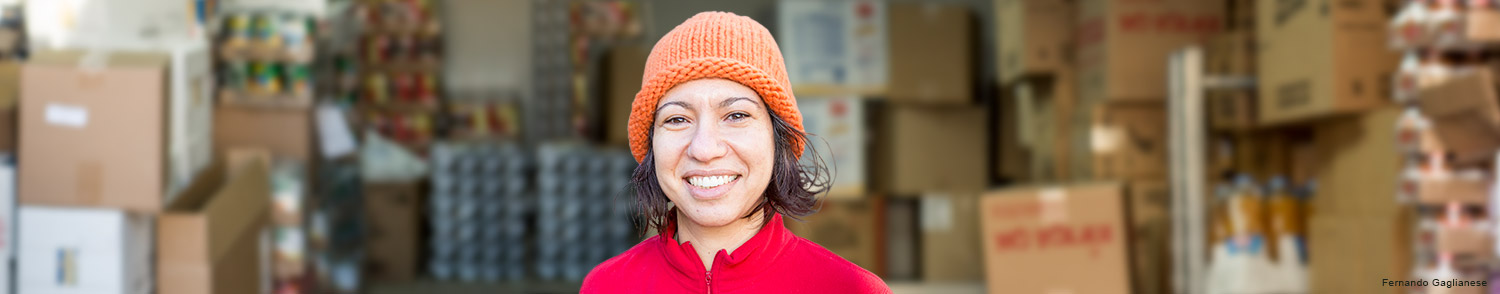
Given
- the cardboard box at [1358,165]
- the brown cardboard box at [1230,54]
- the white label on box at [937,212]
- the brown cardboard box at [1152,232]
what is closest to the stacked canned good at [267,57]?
the white label on box at [937,212]

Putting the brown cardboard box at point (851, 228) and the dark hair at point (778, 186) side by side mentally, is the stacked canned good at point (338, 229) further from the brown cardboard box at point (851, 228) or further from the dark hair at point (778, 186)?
the dark hair at point (778, 186)

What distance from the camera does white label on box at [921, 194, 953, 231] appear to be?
5309 mm

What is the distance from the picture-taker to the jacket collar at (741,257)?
3.05 ft

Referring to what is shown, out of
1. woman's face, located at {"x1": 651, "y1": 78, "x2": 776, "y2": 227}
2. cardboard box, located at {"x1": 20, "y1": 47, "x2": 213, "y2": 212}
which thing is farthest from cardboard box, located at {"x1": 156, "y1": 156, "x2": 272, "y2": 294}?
woman's face, located at {"x1": 651, "y1": 78, "x2": 776, "y2": 227}

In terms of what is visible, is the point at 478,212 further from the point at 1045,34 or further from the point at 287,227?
the point at 1045,34

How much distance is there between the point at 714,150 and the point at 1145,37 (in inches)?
129

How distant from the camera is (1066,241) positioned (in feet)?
11.6

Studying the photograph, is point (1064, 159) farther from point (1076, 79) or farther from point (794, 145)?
point (794, 145)

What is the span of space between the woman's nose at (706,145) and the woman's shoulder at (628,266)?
0.40ft

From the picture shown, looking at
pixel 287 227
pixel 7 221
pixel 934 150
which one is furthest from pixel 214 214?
pixel 934 150

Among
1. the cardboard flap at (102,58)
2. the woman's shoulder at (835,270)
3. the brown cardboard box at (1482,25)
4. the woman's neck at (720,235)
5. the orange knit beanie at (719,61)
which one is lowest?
the woman's shoulder at (835,270)

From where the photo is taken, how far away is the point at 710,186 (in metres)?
0.90

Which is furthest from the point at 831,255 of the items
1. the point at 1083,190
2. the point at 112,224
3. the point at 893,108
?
the point at 893,108

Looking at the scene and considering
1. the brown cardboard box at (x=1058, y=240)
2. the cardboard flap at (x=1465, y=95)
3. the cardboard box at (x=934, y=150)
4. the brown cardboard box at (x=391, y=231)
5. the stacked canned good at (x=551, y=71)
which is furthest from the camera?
the stacked canned good at (x=551, y=71)
